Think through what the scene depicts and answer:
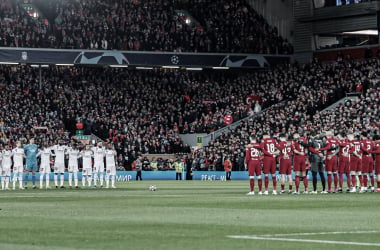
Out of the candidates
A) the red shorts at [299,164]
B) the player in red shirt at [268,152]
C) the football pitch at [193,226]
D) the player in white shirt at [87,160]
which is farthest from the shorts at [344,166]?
the player in white shirt at [87,160]

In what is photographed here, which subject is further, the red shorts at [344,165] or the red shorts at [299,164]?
the red shorts at [344,165]

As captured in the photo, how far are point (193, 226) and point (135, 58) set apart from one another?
56.6 meters

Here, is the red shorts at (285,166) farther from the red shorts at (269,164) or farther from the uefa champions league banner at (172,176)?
the uefa champions league banner at (172,176)

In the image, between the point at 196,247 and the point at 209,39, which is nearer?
the point at 196,247

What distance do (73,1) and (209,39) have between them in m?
12.7

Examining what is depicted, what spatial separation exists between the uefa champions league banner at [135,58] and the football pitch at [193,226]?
45.3 m

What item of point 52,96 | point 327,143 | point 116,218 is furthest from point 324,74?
point 116,218

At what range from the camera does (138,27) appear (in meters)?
73.6

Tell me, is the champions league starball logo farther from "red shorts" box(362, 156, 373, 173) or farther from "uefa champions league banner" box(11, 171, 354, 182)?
"red shorts" box(362, 156, 373, 173)

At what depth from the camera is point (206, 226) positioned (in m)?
16.8

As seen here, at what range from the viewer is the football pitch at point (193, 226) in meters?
13.6

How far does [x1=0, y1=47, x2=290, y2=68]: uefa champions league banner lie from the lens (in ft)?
225

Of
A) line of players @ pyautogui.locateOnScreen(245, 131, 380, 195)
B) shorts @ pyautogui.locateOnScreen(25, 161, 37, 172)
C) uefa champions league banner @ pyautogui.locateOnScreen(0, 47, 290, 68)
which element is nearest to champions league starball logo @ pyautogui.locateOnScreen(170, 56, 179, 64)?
uefa champions league banner @ pyautogui.locateOnScreen(0, 47, 290, 68)

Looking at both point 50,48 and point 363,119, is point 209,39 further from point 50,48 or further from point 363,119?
point 363,119
